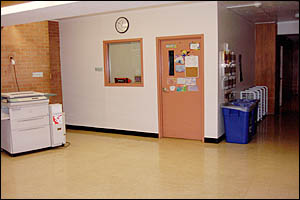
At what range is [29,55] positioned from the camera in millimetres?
6391

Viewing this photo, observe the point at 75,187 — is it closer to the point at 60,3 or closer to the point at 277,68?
the point at 60,3

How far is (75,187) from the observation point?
152 inches

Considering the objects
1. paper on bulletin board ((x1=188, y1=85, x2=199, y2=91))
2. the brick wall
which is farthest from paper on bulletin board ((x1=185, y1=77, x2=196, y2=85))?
the brick wall

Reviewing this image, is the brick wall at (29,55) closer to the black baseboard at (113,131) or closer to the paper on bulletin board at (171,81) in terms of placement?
the black baseboard at (113,131)

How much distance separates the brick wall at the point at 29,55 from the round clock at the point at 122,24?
1.50 m

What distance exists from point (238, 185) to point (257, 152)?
1.52 metres

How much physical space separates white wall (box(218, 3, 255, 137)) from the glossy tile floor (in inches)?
40.2

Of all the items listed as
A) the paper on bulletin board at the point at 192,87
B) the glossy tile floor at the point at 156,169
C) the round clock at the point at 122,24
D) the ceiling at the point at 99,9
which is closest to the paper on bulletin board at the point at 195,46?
the paper on bulletin board at the point at 192,87

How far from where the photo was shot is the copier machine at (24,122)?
16.9ft

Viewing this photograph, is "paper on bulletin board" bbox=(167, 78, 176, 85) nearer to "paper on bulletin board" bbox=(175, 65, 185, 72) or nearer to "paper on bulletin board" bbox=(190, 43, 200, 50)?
"paper on bulletin board" bbox=(175, 65, 185, 72)

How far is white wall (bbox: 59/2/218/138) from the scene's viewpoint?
224 inches

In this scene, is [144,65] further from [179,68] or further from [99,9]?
[99,9]

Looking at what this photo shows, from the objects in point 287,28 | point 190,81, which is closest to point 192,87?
point 190,81

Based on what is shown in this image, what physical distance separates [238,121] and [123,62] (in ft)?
8.56
